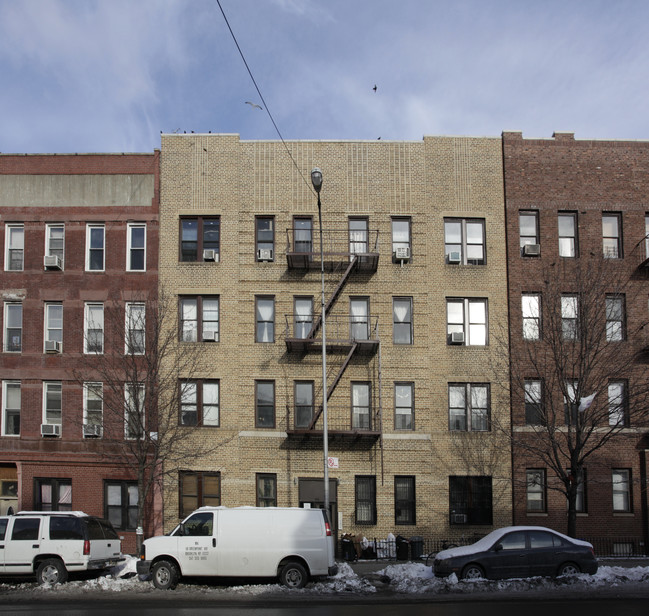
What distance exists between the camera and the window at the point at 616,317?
2678cm

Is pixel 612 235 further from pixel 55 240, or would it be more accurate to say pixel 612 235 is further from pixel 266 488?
pixel 55 240

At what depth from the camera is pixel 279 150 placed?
94.7ft

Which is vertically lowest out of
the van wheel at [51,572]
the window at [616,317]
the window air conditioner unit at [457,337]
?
the van wheel at [51,572]

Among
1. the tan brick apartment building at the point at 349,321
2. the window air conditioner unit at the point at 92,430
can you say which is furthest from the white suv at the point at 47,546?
the tan brick apartment building at the point at 349,321

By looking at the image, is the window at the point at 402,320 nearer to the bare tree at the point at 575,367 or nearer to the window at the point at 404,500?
the bare tree at the point at 575,367

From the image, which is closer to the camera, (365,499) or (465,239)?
(365,499)

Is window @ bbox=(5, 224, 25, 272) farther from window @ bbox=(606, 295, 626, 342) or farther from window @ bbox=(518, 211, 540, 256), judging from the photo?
window @ bbox=(606, 295, 626, 342)

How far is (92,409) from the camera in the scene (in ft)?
91.0

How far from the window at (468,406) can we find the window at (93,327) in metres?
13.0

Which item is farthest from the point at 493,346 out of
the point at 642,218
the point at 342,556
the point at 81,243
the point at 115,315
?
the point at 81,243

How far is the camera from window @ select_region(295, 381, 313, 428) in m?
27.7

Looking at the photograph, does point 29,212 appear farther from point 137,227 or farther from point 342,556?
point 342,556

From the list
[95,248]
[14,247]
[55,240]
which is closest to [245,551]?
[95,248]

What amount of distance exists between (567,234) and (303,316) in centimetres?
1053
